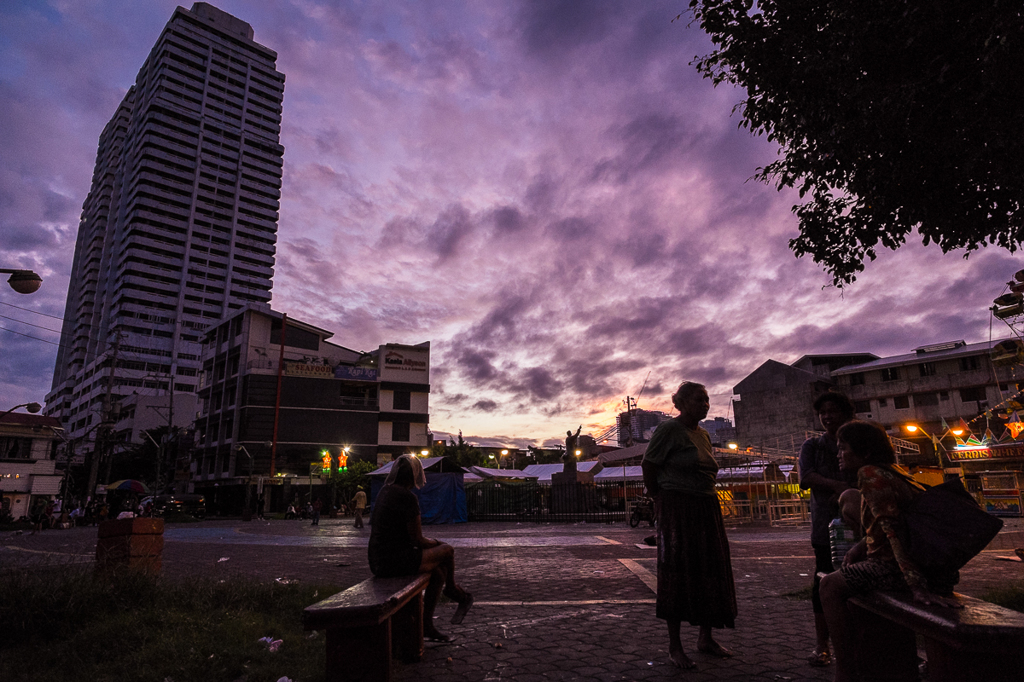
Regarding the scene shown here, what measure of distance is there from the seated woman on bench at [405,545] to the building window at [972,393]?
48262 mm

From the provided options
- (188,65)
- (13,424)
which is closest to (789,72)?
(13,424)

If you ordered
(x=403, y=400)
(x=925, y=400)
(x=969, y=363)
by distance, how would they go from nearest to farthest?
(x=969, y=363) < (x=925, y=400) < (x=403, y=400)

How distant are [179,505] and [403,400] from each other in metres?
19.5

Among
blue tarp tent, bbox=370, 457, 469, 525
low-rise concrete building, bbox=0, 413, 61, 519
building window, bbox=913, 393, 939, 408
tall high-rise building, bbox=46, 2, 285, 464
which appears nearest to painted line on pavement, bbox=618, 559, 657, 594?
blue tarp tent, bbox=370, 457, 469, 525

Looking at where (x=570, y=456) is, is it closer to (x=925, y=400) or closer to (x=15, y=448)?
(x=925, y=400)

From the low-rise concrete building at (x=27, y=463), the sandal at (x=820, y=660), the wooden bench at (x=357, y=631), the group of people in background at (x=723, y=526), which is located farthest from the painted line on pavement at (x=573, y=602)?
the low-rise concrete building at (x=27, y=463)

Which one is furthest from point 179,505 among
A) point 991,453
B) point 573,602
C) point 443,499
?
point 991,453

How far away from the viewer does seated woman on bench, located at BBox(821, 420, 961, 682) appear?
2514mm

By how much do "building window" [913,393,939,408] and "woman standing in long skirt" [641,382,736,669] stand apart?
1885 inches

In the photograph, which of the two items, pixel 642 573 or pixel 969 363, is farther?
pixel 969 363

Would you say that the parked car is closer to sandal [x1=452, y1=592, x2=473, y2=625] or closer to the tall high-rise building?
sandal [x1=452, y1=592, x2=473, y2=625]

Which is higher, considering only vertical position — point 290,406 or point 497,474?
point 290,406

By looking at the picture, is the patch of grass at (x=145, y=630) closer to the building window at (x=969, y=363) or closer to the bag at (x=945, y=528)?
the bag at (x=945, y=528)

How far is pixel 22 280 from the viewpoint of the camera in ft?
36.7
